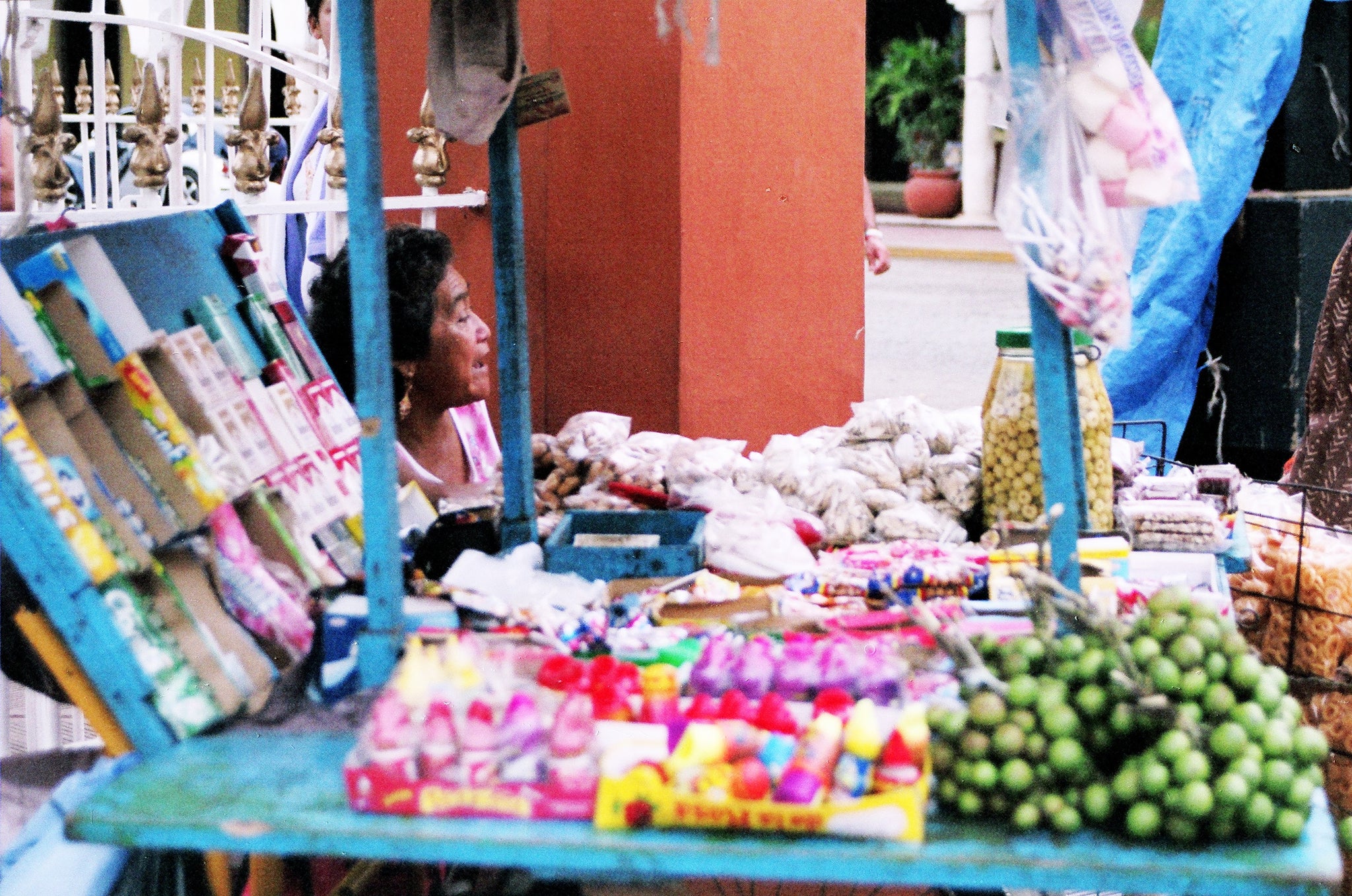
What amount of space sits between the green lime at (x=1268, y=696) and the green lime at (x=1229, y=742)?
6cm

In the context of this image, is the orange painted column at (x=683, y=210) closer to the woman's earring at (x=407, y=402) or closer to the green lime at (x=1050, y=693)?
the woman's earring at (x=407, y=402)

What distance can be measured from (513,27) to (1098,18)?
1030 mm

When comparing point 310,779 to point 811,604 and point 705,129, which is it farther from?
point 705,129

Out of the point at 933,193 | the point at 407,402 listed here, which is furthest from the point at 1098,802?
the point at 933,193

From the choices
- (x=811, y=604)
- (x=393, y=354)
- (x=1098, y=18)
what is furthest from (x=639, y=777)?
(x=393, y=354)

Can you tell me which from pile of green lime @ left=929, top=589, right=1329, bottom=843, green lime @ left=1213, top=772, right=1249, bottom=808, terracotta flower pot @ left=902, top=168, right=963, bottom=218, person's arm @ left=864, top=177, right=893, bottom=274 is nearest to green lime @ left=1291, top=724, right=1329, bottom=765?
pile of green lime @ left=929, top=589, right=1329, bottom=843

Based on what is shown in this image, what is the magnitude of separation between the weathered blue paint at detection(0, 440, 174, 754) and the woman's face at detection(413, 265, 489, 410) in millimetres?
1580

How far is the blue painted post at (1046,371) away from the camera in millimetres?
1979

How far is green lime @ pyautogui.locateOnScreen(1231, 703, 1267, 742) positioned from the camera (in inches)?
63.7

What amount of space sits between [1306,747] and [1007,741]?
0.36m

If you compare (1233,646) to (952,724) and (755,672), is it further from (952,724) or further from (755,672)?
(755,672)

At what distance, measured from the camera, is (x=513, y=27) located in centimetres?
244

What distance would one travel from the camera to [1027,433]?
271 centimetres

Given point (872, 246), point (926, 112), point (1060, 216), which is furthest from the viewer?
point (926, 112)
